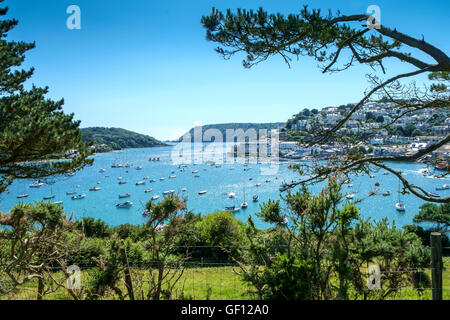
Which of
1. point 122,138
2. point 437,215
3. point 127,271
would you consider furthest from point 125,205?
point 127,271

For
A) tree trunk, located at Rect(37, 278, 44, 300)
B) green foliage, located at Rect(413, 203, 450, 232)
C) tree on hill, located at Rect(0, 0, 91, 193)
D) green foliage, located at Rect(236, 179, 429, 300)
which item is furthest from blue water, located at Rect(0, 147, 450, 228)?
green foliage, located at Rect(236, 179, 429, 300)

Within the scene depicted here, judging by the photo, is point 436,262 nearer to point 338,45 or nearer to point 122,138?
point 338,45

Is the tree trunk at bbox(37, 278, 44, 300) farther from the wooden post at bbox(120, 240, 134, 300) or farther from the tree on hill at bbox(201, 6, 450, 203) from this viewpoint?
the tree on hill at bbox(201, 6, 450, 203)

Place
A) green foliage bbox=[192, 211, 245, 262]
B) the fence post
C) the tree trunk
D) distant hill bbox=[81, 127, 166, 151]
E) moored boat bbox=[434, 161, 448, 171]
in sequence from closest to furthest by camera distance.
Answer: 1. the fence post
2. the tree trunk
3. moored boat bbox=[434, 161, 448, 171]
4. green foliage bbox=[192, 211, 245, 262]
5. distant hill bbox=[81, 127, 166, 151]

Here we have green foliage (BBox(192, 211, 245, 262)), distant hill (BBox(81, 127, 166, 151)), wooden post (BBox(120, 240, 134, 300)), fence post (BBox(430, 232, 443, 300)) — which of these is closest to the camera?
fence post (BBox(430, 232, 443, 300))

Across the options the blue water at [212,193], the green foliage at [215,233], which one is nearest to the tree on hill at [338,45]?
the green foliage at [215,233]

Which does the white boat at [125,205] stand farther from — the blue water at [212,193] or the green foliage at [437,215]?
the green foliage at [437,215]

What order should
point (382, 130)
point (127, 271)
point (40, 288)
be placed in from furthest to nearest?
point (382, 130)
point (40, 288)
point (127, 271)

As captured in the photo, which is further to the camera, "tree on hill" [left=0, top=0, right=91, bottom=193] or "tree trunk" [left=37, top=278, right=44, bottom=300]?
"tree on hill" [left=0, top=0, right=91, bottom=193]
